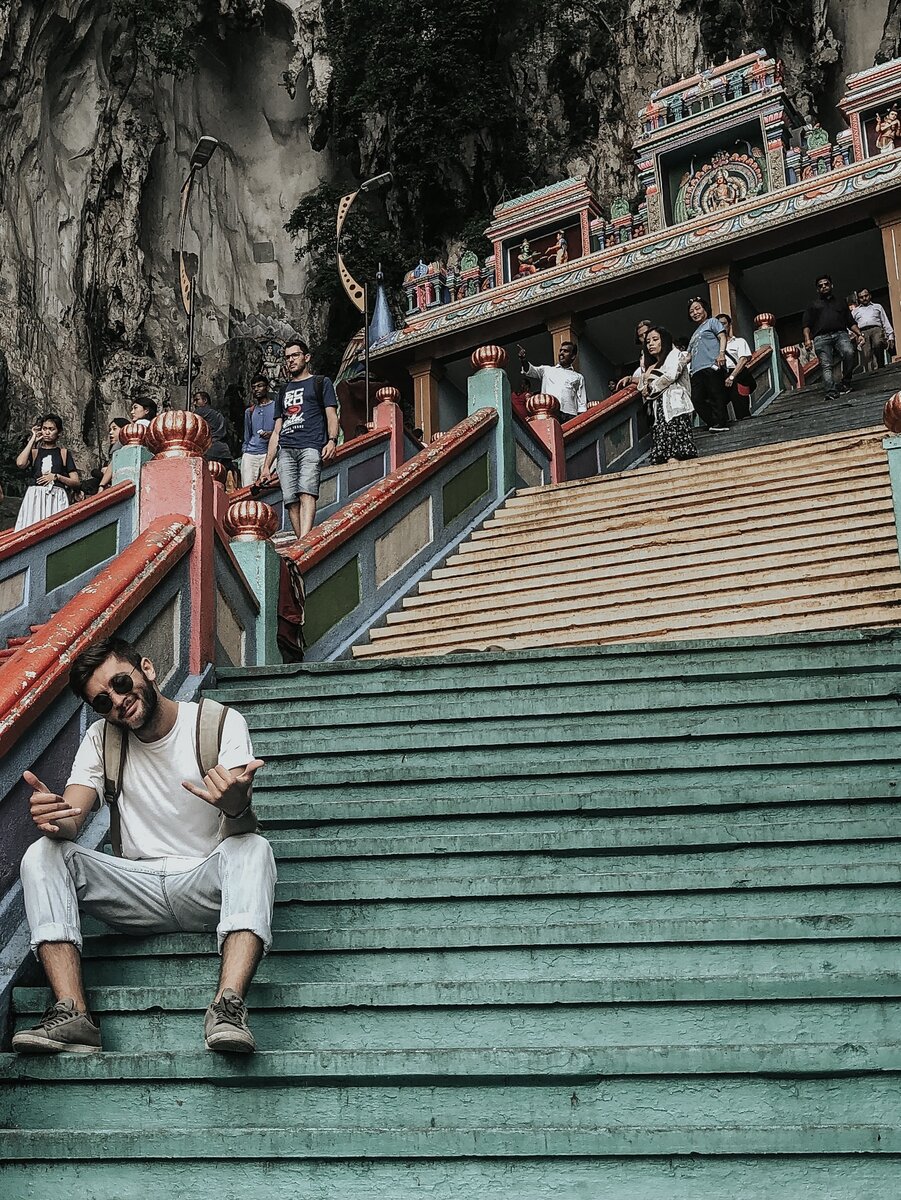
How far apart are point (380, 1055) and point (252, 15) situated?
31.9m

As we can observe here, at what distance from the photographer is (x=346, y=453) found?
13156 millimetres

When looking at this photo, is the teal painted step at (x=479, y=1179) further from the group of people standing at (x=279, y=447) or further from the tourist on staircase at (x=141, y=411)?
the tourist on staircase at (x=141, y=411)

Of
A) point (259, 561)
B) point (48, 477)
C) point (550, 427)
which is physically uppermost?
point (550, 427)

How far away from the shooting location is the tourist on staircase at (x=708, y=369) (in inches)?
561

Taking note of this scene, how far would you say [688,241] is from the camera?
2203 centimetres

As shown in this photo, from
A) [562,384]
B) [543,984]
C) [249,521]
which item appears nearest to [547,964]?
[543,984]

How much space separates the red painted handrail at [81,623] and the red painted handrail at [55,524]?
405 cm

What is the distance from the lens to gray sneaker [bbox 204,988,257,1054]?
3.56 metres

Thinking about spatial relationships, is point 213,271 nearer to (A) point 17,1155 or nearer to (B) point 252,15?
(B) point 252,15

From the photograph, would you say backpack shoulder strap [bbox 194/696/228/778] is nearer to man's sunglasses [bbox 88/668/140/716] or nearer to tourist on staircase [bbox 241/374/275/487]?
man's sunglasses [bbox 88/668/140/716]

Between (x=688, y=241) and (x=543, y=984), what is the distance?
→ 64.5 ft

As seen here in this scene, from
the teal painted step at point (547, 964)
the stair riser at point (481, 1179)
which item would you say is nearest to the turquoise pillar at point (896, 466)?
the teal painted step at point (547, 964)

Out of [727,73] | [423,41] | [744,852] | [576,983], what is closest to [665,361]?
[744,852]

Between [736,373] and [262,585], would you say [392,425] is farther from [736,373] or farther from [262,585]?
[262,585]
